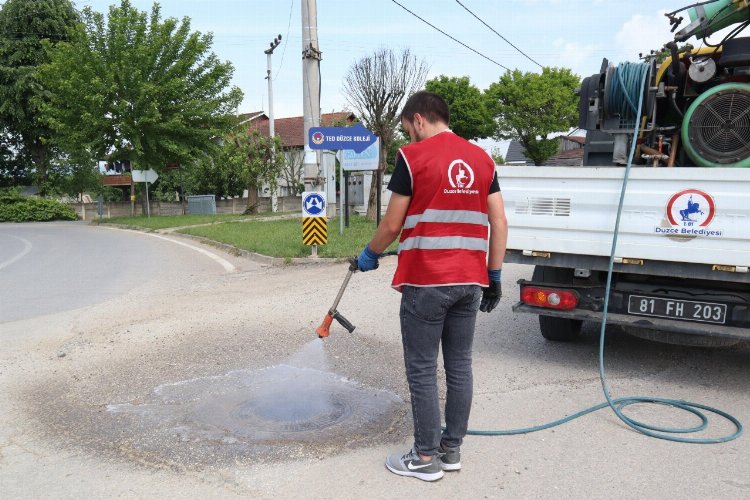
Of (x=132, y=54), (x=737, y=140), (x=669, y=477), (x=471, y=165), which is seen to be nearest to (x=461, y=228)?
(x=471, y=165)

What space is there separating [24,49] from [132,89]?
12460mm

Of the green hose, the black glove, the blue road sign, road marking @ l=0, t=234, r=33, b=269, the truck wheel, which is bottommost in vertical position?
road marking @ l=0, t=234, r=33, b=269

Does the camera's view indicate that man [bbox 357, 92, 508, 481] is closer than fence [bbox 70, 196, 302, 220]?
Yes

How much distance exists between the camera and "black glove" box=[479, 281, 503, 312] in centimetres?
338

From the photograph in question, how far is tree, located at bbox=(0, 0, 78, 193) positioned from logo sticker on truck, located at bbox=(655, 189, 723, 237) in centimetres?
3690

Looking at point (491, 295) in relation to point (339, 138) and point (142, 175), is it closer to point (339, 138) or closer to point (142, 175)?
point (339, 138)

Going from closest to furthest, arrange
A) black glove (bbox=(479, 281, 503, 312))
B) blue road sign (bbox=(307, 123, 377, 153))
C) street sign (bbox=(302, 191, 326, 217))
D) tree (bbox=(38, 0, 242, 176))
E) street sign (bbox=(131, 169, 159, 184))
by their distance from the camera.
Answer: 1. black glove (bbox=(479, 281, 503, 312))
2. street sign (bbox=(302, 191, 326, 217))
3. blue road sign (bbox=(307, 123, 377, 153))
4. tree (bbox=(38, 0, 242, 176))
5. street sign (bbox=(131, 169, 159, 184))

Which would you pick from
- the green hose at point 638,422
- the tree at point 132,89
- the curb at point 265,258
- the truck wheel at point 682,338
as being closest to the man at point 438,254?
the green hose at point 638,422

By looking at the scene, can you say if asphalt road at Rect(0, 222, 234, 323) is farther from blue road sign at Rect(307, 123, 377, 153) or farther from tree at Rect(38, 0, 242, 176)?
tree at Rect(38, 0, 242, 176)

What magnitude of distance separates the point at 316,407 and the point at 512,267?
7.09 m

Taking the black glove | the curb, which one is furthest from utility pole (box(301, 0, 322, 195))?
the black glove

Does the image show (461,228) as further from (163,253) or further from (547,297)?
(163,253)

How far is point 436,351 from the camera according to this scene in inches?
125

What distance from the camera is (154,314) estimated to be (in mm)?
7398
